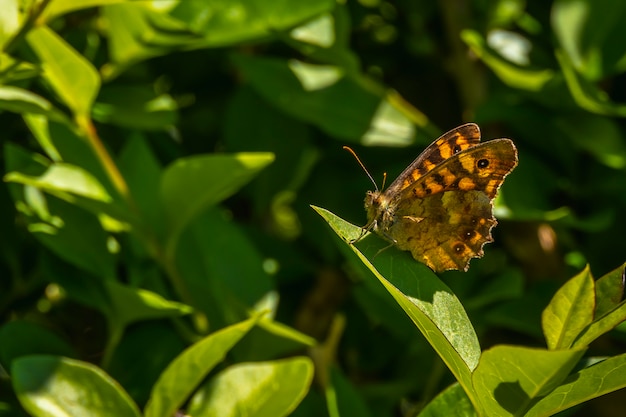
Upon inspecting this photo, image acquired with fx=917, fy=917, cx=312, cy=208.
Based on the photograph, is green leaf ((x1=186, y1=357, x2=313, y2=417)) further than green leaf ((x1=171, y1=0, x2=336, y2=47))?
No

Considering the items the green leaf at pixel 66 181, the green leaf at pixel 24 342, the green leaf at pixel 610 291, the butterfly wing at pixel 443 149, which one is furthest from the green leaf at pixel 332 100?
the green leaf at pixel 610 291

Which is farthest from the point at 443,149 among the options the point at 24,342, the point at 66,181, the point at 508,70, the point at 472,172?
the point at 24,342

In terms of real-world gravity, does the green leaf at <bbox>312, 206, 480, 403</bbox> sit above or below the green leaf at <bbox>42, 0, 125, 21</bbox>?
below

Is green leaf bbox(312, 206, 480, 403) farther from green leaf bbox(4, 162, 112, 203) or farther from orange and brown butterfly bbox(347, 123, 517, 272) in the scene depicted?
green leaf bbox(4, 162, 112, 203)

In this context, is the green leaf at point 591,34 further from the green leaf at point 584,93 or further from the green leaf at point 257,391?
the green leaf at point 257,391

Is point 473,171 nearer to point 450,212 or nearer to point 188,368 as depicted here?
point 450,212

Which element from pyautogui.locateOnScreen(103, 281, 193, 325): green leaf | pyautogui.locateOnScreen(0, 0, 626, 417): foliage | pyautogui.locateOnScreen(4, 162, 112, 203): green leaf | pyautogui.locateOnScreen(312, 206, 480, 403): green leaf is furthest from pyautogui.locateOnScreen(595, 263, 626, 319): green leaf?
pyautogui.locateOnScreen(4, 162, 112, 203): green leaf

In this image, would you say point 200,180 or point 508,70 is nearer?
point 200,180
